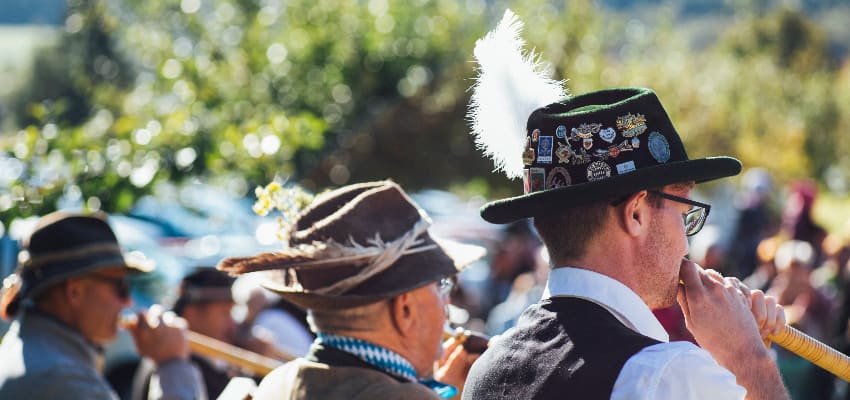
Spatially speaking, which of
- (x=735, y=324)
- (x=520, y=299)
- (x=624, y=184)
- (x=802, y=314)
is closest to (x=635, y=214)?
(x=624, y=184)

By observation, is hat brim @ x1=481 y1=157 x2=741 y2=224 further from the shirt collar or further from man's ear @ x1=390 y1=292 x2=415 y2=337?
man's ear @ x1=390 y1=292 x2=415 y2=337

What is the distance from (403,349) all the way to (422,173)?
1338cm

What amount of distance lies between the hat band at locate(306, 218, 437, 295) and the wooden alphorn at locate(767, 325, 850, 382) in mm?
1110

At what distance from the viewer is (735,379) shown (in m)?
2.17

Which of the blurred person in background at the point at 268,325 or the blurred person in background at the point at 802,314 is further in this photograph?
the blurred person in background at the point at 802,314

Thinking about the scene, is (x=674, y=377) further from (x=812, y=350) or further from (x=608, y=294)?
(x=812, y=350)

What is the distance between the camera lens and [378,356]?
3.12 meters

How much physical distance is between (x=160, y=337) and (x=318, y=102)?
31.9 ft

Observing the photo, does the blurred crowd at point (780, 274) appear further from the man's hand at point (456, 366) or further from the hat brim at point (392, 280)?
the hat brim at point (392, 280)

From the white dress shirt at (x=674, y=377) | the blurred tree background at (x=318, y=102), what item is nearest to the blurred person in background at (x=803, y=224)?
the blurred tree background at (x=318, y=102)

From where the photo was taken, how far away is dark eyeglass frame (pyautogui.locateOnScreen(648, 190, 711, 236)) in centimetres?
242

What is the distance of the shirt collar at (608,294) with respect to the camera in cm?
238

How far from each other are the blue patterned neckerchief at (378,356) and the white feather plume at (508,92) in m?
0.69

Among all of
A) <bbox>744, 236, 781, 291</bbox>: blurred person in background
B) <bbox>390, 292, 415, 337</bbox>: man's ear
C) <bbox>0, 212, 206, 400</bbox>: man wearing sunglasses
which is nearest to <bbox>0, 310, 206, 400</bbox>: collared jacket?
<bbox>0, 212, 206, 400</bbox>: man wearing sunglasses
